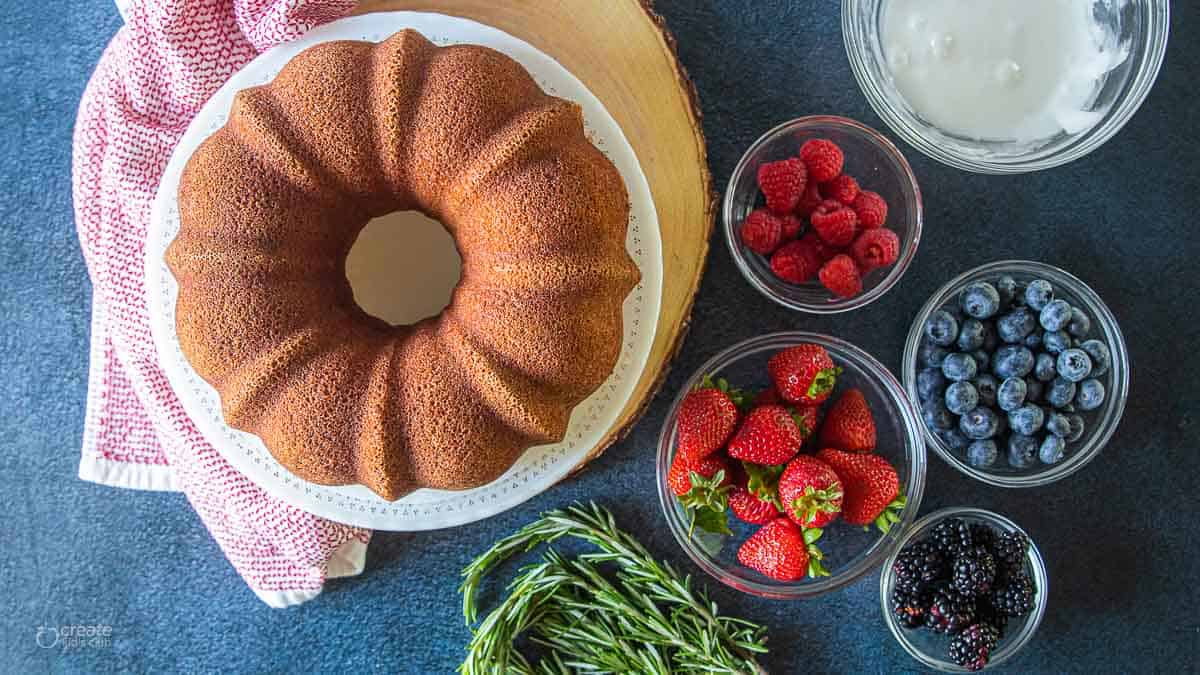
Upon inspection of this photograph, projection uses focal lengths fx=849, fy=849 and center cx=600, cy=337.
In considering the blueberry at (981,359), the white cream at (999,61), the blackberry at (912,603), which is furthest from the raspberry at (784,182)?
the blackberry at (912,603)

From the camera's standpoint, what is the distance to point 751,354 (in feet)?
5.74

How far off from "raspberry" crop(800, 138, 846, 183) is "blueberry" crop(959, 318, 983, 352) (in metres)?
0.40

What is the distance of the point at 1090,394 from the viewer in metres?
1.69

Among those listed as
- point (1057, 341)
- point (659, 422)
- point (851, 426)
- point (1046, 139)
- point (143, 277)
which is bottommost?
point (143, 277)

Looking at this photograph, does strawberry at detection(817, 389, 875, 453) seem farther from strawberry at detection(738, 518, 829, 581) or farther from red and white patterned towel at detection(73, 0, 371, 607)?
red and white patterned towel at detection(73, 0, 371, 607)

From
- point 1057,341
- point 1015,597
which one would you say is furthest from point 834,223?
point 1015,597

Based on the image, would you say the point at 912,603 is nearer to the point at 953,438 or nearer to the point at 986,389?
the point at 953,438

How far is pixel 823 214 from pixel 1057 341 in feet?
1.73

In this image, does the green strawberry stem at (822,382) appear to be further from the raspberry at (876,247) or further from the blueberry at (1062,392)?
the blueberry at (1062,392)

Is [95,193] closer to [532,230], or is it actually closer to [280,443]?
[280,443]

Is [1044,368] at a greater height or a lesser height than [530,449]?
greater

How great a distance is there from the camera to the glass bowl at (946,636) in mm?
1757

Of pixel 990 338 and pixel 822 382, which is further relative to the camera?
pixel 990 338

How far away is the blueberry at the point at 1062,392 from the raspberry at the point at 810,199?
59 centimetres
